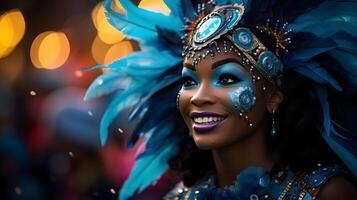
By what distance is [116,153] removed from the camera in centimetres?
557

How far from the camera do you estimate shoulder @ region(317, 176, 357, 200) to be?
2.98 m

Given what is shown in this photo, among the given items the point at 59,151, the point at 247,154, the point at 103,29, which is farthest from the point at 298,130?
the point at 103,29

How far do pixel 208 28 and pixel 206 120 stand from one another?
0.42 meters

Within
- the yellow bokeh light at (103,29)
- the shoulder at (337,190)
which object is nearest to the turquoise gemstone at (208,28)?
the shoulder at (337,190)

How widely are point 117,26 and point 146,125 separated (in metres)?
0.54

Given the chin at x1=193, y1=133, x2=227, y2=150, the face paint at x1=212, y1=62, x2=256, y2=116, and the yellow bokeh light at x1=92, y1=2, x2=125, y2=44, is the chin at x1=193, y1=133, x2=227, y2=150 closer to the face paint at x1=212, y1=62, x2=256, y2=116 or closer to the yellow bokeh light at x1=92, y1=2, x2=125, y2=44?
the face paint at x1=212, y1=62, x2=256, y2=116

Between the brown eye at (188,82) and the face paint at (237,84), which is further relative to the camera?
the brown eye at (188,82)

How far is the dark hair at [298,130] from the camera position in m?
3.12

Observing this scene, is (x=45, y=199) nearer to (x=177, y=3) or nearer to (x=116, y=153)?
(x=116, y=153)

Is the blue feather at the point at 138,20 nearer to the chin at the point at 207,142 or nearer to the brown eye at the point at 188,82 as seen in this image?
the brown eye at the point at 188,82

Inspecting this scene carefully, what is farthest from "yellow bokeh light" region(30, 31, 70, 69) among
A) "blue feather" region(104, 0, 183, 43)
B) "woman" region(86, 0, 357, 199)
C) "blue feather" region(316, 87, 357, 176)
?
"blue feather" region(316, 87, 357, 176)

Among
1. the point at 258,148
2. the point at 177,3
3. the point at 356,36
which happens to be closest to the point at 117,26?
the point at 177,3

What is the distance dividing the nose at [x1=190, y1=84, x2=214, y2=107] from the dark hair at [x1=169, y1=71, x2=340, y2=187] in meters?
0.35

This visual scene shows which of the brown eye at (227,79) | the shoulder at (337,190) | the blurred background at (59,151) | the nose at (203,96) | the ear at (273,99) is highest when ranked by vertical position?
the brown eye at (227,79)
